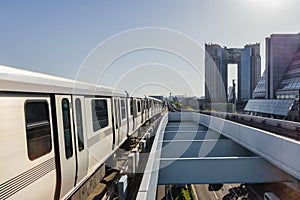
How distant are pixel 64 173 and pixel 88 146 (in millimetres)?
1033

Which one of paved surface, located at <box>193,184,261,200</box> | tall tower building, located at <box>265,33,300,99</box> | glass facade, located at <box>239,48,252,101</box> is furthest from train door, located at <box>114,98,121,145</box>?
glass facade, located at <box>239,48,252,101</box>

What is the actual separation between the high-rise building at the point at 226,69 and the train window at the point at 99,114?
28.0 meters

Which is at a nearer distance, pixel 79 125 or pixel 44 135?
pixel 44 135

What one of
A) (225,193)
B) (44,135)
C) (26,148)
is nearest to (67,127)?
(44,135)

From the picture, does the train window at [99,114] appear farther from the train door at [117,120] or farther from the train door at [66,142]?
the train door at [66,142]

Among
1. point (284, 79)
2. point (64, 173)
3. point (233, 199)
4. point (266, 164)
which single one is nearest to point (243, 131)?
point (266, 164)

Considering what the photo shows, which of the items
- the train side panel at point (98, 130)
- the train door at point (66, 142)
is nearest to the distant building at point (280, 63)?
the train side panel at point (98, 130)

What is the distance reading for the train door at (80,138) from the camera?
3.60 m

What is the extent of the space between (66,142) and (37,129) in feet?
2.21

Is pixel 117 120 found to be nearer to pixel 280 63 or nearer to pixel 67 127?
pixel 67 127

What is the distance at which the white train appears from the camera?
2121 mm

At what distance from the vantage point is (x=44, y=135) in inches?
108

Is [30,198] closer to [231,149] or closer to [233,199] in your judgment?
[231,149]

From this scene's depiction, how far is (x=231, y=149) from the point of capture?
10969 mm
